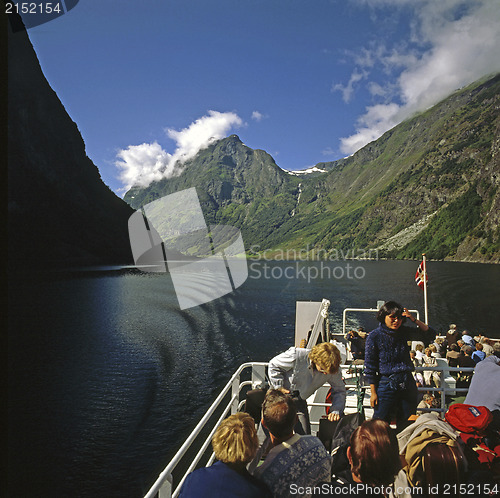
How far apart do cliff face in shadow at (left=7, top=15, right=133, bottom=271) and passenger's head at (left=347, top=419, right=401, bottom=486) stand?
98361mm

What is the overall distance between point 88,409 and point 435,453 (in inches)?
781

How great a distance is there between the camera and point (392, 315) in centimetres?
497

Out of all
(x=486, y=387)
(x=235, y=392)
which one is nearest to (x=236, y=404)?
(x=235, y=392)

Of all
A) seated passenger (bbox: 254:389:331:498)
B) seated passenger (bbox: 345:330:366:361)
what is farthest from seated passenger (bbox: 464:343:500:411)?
seated passenger (bbox: 345:330:366:361)

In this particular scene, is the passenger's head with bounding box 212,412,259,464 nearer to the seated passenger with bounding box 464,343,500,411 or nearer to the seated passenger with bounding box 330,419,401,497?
the seated passenger with bounding box 330,419,401,497

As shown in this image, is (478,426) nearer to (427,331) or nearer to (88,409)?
(427,331)

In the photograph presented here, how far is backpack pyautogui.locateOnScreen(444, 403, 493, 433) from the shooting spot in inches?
139

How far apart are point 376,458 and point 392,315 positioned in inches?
104

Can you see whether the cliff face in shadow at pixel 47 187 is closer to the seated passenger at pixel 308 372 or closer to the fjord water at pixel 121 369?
the fjord water at pixel 121 369

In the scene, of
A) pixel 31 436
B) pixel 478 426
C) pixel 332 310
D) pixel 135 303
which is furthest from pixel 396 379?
pixel 135 303

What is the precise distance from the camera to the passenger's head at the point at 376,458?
8.79 ft

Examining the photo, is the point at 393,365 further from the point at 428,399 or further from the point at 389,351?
the point at 428,399

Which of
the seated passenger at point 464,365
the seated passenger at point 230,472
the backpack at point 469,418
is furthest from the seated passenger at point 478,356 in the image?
the seated passenger at point 230,472

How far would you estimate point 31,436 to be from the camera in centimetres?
1591
